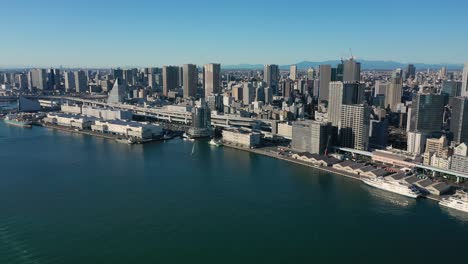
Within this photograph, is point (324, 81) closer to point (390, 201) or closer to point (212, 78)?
point (212, 78)

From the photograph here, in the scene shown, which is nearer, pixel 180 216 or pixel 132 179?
pixel 180 216

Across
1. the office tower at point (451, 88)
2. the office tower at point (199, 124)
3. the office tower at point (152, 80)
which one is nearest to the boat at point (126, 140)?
the office tower at point (199, 124)

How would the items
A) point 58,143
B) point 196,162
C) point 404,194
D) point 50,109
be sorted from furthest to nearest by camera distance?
point 50,109 < point 58,143 < point 196,162 < point 404,194

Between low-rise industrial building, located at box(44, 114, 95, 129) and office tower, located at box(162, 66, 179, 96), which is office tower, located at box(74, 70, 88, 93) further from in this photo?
low-rise industrial building, located at box(44, 114, 95, 129)

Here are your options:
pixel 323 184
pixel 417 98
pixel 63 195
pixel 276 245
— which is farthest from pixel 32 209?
pixel 417 98

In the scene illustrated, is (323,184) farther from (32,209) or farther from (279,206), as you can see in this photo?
(32,209)
